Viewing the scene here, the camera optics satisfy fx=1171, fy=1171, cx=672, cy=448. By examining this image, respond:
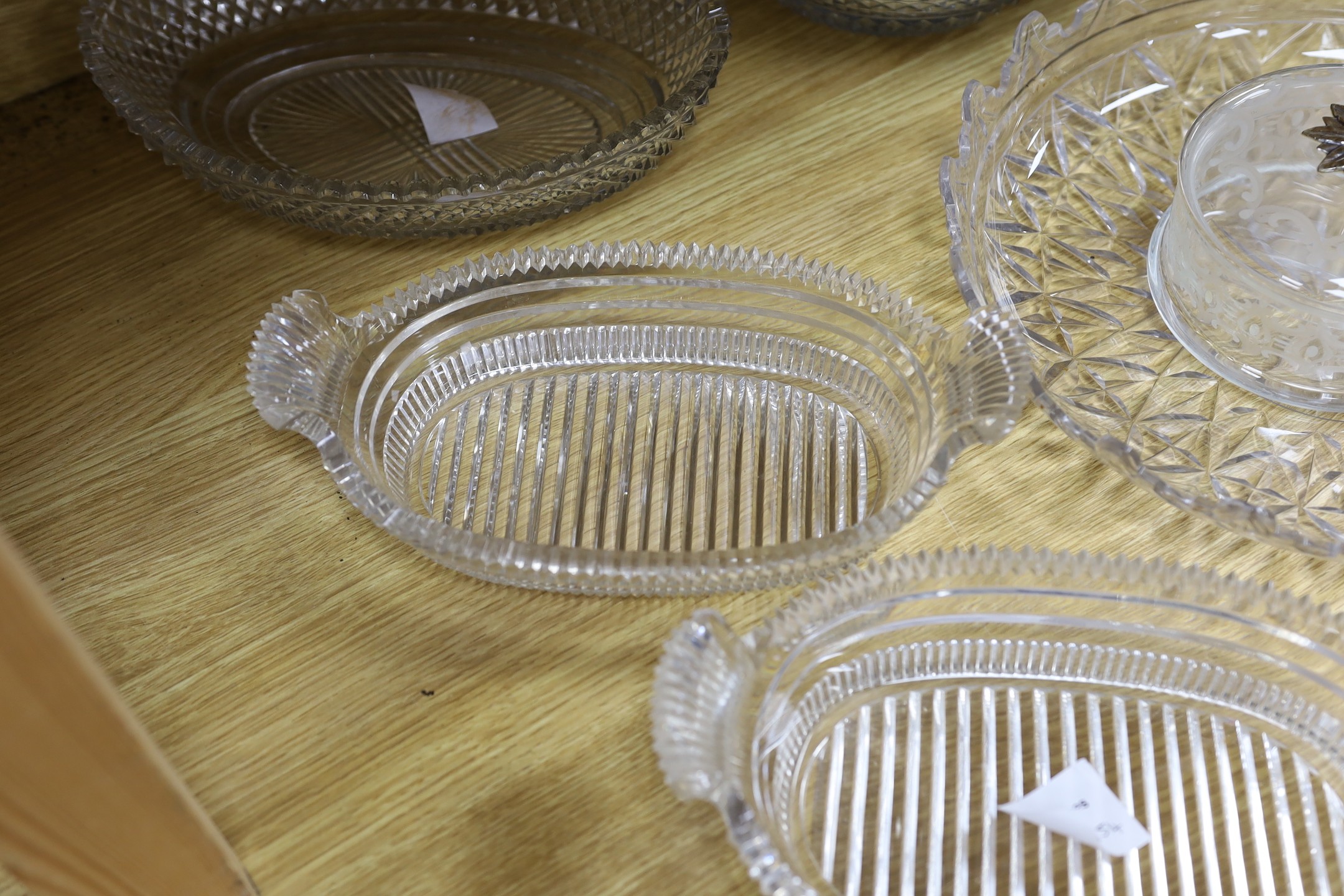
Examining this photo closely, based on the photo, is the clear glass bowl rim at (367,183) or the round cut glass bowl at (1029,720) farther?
the clear glass bowl rim at (367,183)

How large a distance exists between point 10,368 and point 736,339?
0.49m

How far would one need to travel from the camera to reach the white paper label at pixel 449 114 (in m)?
0.91

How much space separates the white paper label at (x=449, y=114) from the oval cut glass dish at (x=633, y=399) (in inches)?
8.2

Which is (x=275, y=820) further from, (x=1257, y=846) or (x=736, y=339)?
(x=1257, y=846)

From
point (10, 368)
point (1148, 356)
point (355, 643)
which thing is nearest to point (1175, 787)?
point (1148, 356)

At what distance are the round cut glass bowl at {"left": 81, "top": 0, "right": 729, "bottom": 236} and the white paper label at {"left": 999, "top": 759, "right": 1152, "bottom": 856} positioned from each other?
48cm

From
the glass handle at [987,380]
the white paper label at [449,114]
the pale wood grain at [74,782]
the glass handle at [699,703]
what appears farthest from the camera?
the white paper label at [449,114]

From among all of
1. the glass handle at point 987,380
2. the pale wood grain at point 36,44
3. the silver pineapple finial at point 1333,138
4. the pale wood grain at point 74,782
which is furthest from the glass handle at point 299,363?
the silver pineapple finial at point 1333,138

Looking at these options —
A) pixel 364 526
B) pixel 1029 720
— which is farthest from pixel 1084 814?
pixel 364 526

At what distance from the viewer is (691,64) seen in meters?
0.90

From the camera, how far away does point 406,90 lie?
94 cm

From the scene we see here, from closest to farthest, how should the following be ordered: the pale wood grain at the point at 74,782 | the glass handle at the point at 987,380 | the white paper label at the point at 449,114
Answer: the pale wood grain at the point at 74,782 < the glass handle at the point at 987,380 < the white paper label at the point at 449,114

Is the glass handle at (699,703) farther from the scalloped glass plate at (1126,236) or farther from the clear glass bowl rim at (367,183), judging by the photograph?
the clear glass bowl rim at (367,183)

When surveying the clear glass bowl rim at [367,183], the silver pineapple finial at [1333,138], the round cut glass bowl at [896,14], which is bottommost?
the silver pineapple finial at [1333,138]
